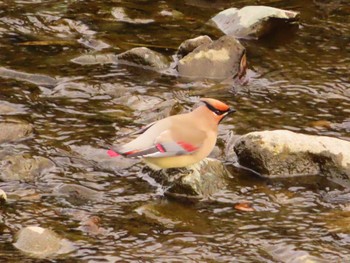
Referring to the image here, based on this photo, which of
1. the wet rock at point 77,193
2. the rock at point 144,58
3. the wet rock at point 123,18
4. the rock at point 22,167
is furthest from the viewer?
the wet rock at point 123,18

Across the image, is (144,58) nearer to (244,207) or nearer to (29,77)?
(29,77)

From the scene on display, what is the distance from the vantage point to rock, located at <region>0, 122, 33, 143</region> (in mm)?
8859

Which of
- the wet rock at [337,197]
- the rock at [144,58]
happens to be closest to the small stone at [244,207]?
the wet rock at [337,197]

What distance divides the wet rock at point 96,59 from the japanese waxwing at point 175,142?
2.82 meters

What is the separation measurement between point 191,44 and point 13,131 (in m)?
2.67

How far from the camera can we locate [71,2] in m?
12.7

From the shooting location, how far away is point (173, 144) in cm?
800

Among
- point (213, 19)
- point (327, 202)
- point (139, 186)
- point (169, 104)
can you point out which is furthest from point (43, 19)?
point (327, 202)

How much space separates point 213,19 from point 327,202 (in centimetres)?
450

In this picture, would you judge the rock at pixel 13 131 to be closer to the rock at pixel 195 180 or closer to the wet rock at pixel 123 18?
the rock at pixel 195 180

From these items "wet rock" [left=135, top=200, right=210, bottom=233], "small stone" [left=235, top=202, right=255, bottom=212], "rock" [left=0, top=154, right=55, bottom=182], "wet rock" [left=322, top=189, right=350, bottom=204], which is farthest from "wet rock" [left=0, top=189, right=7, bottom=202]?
"wet rock" [left=322, top=189, right=350, bottom=204]

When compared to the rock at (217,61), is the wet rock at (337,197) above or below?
below

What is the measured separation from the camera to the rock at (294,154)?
27.6 ft

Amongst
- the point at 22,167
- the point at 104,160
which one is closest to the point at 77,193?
the point at 22,167
